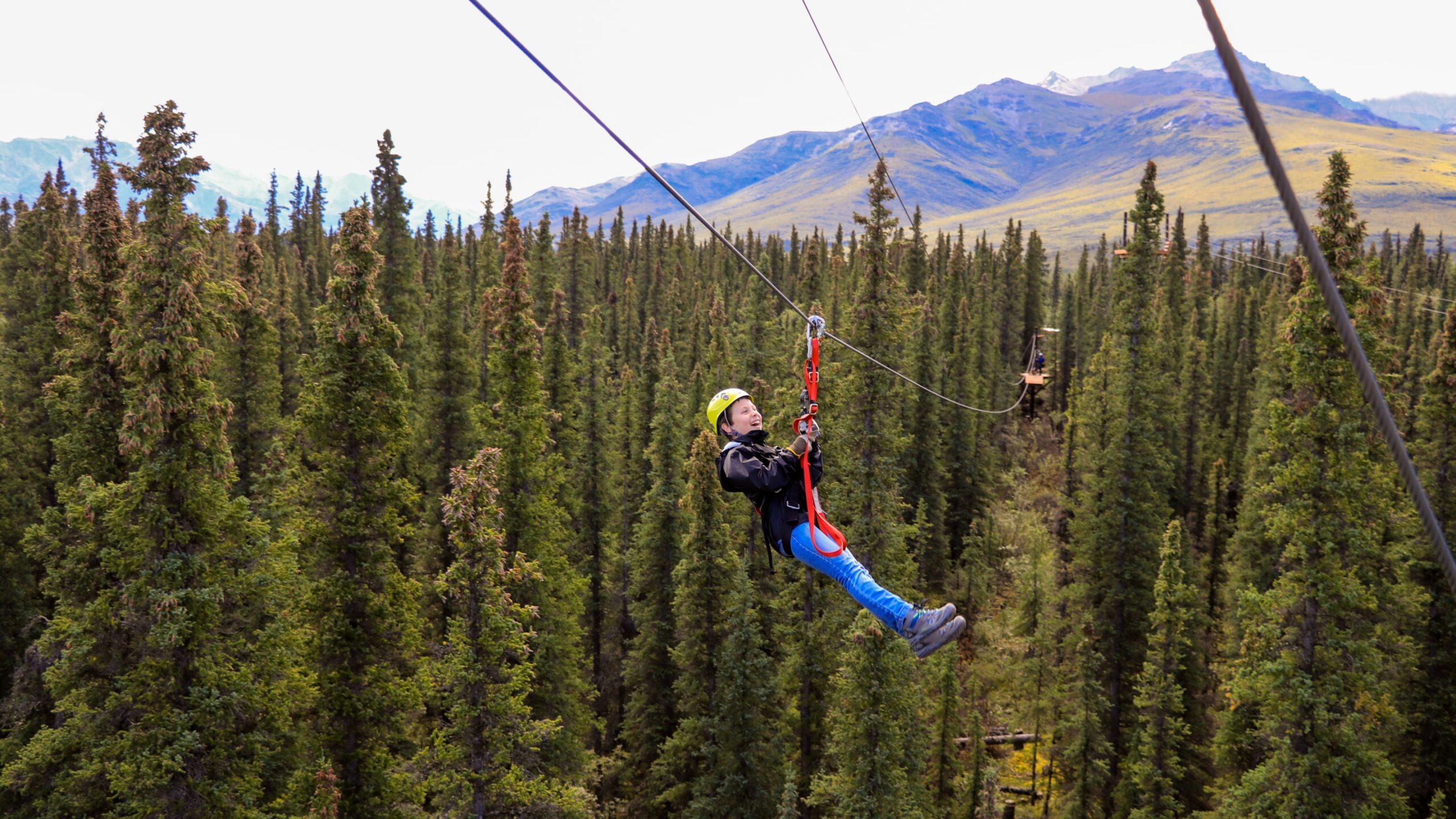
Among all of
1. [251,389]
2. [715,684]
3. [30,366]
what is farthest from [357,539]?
[30,366]

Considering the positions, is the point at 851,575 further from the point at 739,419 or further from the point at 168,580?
the point at 168,580

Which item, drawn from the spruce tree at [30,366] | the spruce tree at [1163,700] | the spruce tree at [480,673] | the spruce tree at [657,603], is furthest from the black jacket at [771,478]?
the spruce tree at [30,366]

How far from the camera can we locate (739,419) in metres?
8.59

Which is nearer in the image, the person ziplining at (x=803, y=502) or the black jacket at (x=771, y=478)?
the person ziplining at (x=803, y=502)

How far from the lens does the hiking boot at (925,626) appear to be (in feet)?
23.8

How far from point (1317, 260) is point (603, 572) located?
1368 inches

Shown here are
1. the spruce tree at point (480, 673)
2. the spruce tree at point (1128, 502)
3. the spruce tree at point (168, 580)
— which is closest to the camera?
the spruce tree at point (168, 580)

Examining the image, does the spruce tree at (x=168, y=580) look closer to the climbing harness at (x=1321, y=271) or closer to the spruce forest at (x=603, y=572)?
the spruce forest at (x=603, y=572)

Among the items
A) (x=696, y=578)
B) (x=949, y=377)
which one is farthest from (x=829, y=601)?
(x=949, y=377)

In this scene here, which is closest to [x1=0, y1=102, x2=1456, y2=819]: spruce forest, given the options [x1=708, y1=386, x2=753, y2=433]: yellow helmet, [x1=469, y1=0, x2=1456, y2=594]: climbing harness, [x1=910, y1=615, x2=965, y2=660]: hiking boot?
[x1=910, y1=615, x2=965, y2=660]: hiking boot

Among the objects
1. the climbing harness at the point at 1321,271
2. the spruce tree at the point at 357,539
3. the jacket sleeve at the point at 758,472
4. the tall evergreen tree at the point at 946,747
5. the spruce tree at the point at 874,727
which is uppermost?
the climbing harness at the point at 1321,271

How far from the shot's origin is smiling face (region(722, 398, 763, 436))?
8.59 m

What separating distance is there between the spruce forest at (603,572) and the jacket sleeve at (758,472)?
837 millimetres

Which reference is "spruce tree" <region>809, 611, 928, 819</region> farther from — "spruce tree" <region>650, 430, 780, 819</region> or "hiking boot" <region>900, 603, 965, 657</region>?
"hiking boot" <region>900, 603, 965, 657</region>
